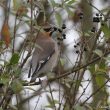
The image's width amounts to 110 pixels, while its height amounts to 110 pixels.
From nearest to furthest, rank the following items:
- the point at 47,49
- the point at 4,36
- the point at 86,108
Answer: the point at 4,36 < the point at 86,108 < the point at 47,49

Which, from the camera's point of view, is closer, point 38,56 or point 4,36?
→ point 4,36

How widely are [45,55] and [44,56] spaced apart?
41mm

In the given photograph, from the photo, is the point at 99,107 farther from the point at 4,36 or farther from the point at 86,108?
the point at 4,36

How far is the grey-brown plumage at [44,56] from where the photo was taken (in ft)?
14.0

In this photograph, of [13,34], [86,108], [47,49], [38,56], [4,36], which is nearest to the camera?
[4,36]

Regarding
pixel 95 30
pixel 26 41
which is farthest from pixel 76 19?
pixel 26 41

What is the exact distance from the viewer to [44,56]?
4.62 m

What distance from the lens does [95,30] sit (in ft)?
11.8

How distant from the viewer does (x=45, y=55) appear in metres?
4.66

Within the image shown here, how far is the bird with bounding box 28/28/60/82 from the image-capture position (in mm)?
4242

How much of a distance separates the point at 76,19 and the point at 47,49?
1093mm

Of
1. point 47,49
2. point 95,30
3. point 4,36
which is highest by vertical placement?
point 47,49

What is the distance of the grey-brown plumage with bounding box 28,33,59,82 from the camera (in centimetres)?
426

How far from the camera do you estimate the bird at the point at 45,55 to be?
424cm
